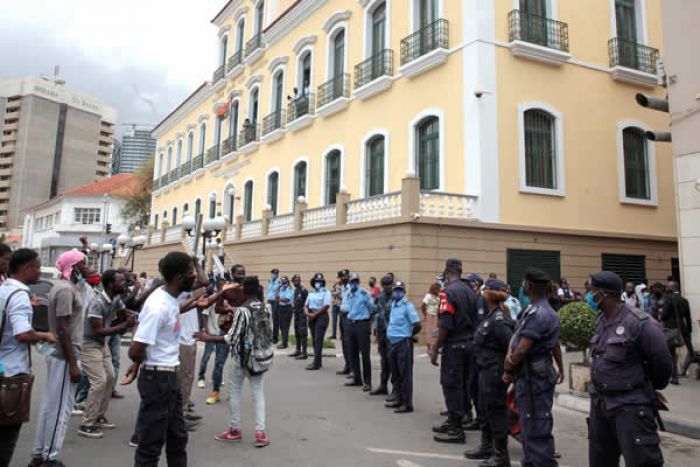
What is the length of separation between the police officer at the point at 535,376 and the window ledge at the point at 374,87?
13.8 meters

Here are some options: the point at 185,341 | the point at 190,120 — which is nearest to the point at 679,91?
the point at 185,341

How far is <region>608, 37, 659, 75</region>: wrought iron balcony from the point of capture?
1683 centimetres

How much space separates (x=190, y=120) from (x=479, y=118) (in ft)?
83.0

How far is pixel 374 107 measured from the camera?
18.0 metres

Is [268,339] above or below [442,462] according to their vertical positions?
above

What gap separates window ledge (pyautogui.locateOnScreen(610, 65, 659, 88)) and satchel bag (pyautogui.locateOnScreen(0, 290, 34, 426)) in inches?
697

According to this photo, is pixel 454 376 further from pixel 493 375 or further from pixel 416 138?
pixel 416 138

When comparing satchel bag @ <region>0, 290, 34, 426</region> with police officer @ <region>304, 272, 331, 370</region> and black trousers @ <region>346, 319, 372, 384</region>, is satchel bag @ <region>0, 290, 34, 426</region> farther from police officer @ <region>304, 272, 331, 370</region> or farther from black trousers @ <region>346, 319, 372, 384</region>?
police officer @ <region>304, 272, 331, 370</region>

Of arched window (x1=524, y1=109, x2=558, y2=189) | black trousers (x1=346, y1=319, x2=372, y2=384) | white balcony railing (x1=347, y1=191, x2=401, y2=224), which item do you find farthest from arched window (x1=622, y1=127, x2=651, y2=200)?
black trousers (x1=346, y1=319, x2=372, y2=384)

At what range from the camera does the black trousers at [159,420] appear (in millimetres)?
3763

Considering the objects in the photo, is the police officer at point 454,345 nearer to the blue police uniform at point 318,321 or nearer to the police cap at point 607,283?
the police cap at point 607,283

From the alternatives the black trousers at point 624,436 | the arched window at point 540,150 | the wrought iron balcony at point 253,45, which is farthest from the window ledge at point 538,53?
the wrought iron balcony at point 253,45

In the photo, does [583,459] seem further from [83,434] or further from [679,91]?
[679,91]

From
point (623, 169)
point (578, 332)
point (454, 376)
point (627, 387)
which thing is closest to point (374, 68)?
point (623, 169)
